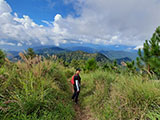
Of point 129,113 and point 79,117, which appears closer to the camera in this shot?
point 129,113

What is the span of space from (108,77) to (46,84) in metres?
3.80

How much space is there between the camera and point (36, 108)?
2615mm

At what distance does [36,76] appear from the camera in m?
3.77

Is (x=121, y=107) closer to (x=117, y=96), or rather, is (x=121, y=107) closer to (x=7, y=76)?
(x=117, y=96)

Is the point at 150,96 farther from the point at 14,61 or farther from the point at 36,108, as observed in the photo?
the point at 14,61

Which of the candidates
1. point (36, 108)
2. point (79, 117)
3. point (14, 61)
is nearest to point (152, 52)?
point (79, 117)

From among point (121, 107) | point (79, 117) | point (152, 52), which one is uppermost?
point (152, 52)

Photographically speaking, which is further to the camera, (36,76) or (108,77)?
(108,77)

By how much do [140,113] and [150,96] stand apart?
2.05 ft

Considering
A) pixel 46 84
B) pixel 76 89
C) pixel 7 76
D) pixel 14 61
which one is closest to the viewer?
pixel 7 76

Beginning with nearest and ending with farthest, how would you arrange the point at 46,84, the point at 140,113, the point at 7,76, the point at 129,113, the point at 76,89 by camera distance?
the point at 140,113, the point at 129,113, the point at 7,76, the point at 46,84, the point at 76,89

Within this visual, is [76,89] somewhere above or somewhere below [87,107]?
above

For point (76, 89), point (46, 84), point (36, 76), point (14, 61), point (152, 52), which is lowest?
point (76, 89)

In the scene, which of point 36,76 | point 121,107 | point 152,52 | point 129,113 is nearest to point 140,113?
point 129,113
